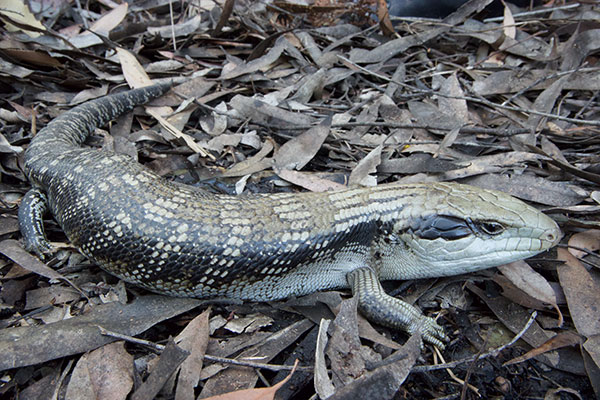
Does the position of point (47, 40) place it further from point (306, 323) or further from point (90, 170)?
point (306, 323)

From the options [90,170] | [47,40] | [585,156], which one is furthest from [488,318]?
[47,40]

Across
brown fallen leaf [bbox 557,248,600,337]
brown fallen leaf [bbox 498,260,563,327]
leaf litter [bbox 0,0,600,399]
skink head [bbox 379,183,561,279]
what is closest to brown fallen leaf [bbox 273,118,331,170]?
leaf litter [bbox 0,0,600,399]

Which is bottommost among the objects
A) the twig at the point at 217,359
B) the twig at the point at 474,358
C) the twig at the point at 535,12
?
the twig at the point at 474,358

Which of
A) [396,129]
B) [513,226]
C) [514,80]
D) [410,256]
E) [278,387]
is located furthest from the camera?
[514,80]

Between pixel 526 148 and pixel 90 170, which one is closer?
pixel 90 170

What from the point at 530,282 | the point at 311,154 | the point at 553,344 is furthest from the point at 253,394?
the point at 311,154

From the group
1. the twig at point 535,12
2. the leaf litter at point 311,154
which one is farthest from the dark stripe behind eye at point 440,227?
the twig at point 535,12

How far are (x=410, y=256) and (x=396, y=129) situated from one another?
1.63m

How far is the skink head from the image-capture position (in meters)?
3.02

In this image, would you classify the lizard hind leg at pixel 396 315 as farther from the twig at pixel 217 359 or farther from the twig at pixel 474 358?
the twig at pixel 217 359

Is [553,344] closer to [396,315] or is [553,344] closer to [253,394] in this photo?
[396,315]

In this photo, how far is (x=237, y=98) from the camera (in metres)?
4.58

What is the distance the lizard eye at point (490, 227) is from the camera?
304 centimetres

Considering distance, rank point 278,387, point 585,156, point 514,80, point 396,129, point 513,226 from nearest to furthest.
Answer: point 278,387, point 513,226, point 585,156, point 396,129, point 514,80
